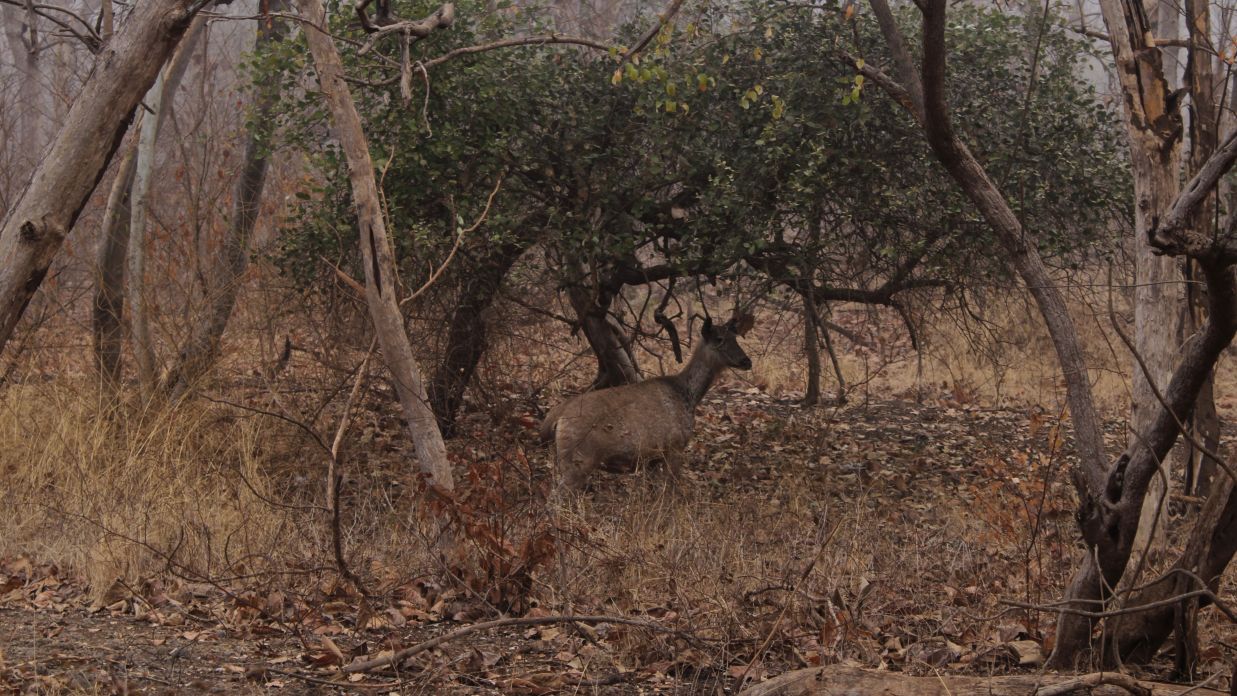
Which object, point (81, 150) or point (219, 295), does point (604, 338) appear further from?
point (81, 150)

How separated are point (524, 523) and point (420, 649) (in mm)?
2885

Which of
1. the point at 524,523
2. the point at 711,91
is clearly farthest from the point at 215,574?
Result: the point at 711,91

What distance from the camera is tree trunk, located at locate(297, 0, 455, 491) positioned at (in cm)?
673

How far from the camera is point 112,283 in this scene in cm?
1177

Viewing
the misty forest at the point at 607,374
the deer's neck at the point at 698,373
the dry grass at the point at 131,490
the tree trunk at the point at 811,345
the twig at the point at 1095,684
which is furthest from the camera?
the tree trunk at the point at 811,345

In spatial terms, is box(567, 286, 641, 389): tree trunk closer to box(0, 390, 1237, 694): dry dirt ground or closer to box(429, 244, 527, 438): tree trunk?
box(429, 244, 527, 438): tree trunk

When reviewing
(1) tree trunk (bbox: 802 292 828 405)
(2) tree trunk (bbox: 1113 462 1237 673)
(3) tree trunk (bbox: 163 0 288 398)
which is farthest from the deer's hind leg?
(2) tree trunk (bbox: 1113 462 1237 673)

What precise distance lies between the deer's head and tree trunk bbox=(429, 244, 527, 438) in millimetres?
1845

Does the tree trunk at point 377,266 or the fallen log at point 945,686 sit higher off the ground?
the tree trunk at point 377,266

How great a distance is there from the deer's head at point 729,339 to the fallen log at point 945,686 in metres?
6.00

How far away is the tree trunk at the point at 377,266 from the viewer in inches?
265

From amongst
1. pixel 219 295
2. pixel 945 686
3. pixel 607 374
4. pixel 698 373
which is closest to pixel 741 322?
pixel 698 373

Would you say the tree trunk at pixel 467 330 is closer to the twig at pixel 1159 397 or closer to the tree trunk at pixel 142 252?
the tree trunk at pixel 142 252

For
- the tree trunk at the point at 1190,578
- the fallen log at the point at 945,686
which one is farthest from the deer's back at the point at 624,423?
the fallen log at the point at 945,686
